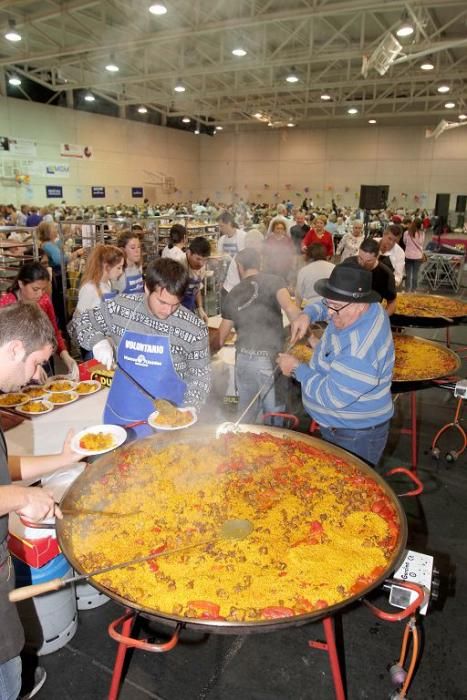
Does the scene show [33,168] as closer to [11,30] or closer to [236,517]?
[11,30]

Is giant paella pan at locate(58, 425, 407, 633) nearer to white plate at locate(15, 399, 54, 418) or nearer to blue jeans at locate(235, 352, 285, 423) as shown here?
white plate at locate(15, 399, 54, 418)

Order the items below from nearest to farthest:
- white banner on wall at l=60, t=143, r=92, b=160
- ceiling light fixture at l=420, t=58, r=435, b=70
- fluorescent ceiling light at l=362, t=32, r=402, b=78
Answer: fluorescent ceiling light at l=362, t=32, r=402, b=78, ceiling light fixture at l=420, t=58, r=435, b=70, white banner on wall at l=60, t=143, r=92, b=160

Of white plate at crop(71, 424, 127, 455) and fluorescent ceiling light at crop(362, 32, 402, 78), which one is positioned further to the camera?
fluorescent ceiling light at crop(362, 32, 402, 78)

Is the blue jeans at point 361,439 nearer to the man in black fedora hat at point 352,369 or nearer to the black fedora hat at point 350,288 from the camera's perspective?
the man in black fedora hat at point 352,369

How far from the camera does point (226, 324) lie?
4.29 metres

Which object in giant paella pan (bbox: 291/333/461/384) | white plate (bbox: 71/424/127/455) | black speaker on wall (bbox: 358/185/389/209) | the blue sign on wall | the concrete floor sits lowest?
the concrete floor

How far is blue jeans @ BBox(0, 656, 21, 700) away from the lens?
5.72ft

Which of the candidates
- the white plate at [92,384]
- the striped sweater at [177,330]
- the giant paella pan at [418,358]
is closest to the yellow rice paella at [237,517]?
the striped sweater at [177,330]

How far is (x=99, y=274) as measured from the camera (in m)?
4.57

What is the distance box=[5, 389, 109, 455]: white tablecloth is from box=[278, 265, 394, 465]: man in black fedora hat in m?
1.54

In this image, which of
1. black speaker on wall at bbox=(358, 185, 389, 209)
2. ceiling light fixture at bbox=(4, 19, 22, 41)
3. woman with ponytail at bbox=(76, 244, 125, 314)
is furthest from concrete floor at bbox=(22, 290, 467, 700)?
ceiling light fixture at bbox=(4, 19, 22, 41)

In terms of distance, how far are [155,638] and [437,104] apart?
22.4 metres

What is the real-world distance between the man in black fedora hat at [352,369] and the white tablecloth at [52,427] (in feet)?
5.07

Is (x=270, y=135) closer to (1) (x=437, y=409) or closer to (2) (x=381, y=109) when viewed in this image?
(2) (x=381, y=109)
